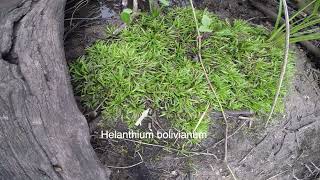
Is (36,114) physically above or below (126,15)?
below

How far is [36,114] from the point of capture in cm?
127

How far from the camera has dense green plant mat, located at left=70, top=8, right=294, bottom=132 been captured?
1.51m

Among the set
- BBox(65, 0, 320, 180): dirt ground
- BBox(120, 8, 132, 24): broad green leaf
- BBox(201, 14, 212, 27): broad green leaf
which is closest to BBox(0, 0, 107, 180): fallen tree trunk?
BBox(65, 0, 320, 180): dirt ground

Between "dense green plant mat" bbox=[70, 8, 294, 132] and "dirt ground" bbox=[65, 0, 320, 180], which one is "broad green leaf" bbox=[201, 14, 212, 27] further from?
"dirt ground" bbox=[65, 0, 320, 180]

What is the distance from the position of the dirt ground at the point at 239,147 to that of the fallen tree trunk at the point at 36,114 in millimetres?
171

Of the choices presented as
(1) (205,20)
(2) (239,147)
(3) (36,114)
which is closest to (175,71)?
(1) (205,20)

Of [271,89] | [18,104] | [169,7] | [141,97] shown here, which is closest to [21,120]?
[18,104]

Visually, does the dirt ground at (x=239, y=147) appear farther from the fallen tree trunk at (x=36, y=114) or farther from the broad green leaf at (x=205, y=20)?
the broad green leaf at (x=205, y=20)

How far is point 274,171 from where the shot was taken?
164 cm

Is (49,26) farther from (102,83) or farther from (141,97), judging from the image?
(141,97)

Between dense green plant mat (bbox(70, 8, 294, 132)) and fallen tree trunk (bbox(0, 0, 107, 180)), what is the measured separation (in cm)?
19

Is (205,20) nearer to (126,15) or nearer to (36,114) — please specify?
(126,15)

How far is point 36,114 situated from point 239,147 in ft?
2.87

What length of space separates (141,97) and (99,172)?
0.37 m
